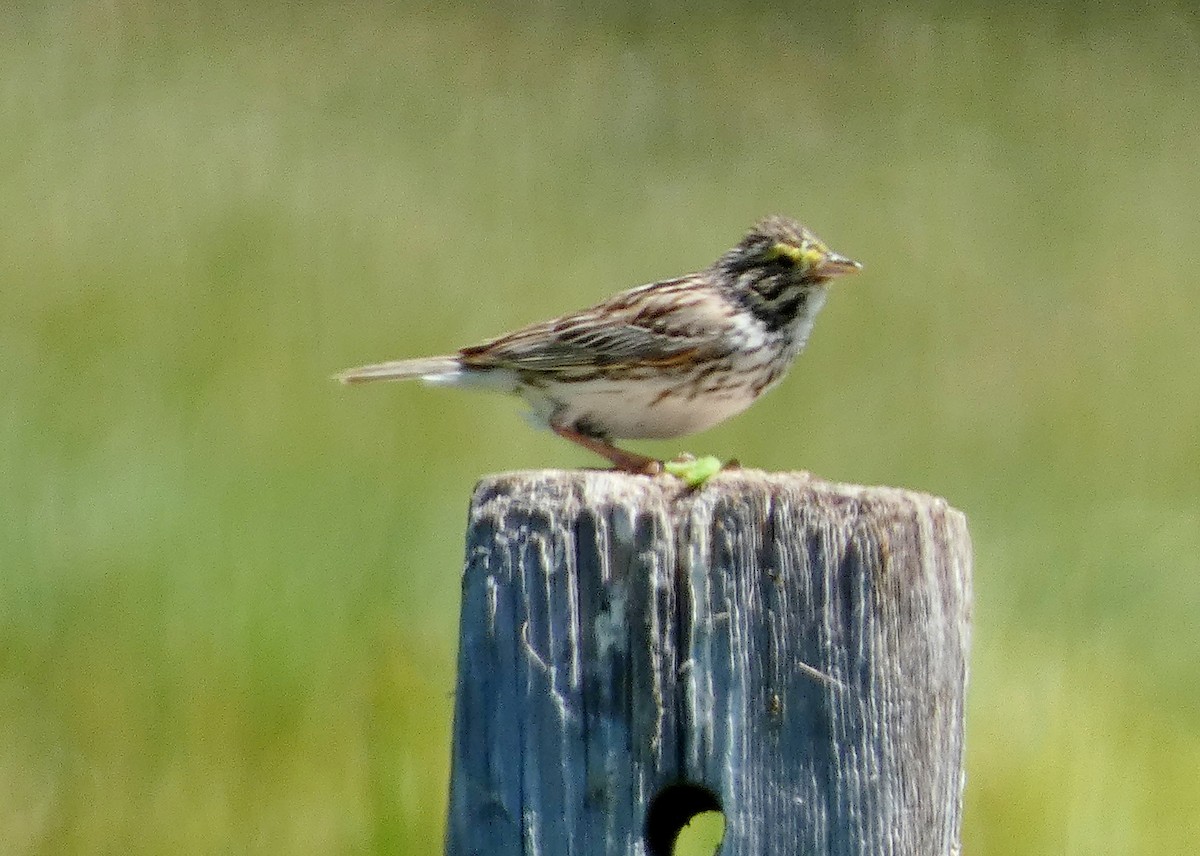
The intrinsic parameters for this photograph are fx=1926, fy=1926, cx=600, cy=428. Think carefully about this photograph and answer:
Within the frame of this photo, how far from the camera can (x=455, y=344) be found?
8.11 metres

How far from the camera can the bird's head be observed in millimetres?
4797

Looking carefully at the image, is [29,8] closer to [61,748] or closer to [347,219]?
[347,219]

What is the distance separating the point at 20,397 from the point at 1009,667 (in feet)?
12.4

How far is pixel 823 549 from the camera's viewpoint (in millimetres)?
2760

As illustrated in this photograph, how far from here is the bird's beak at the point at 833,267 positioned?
469 centimetres

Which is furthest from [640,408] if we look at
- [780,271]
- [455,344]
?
[455,344]

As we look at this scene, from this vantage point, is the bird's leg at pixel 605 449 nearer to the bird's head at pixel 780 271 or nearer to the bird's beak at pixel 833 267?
the bird's head at pixel 780 271

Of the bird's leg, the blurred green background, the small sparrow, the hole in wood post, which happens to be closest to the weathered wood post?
the hole in wood post

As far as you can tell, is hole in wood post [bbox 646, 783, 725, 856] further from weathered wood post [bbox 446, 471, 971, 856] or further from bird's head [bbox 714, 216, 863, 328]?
bird's head [bbox 714, 216, 863, 328]

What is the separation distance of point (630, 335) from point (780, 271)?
1.56 feet

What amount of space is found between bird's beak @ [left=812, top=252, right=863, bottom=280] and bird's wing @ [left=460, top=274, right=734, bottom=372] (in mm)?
243

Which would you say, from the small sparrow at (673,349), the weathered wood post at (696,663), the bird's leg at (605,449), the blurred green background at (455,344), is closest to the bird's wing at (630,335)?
the small sparrow at (673,349)

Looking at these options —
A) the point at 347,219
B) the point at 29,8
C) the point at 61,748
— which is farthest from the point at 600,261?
the point at 61,748

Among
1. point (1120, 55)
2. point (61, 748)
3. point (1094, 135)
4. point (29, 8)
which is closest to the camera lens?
point (61, 748)
